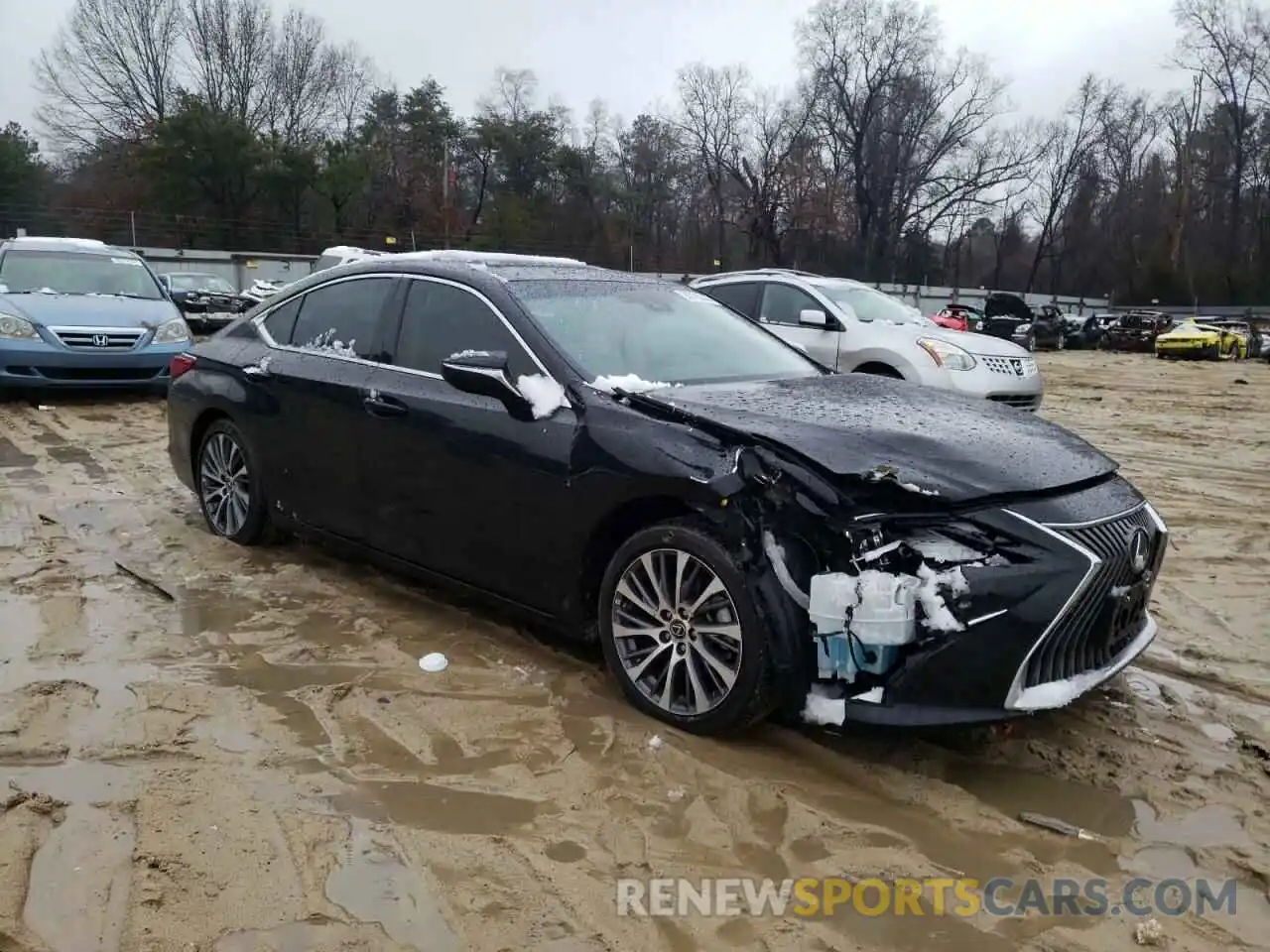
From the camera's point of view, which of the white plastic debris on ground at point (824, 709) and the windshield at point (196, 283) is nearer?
the white plastic debris on ground at point (824, 709)

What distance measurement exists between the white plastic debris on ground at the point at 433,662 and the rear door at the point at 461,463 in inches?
12.7

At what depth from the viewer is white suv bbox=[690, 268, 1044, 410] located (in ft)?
30.2

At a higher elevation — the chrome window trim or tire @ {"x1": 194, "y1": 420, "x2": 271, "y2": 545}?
the chrome window trim

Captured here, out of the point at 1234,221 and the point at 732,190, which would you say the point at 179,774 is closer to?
the point at 732,190

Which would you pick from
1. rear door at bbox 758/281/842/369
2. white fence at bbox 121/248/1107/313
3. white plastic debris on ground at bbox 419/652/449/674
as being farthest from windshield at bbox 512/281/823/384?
white fence at bbox 121/248/1107/313

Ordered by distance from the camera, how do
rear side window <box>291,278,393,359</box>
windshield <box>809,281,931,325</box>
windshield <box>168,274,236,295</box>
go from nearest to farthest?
rear side window <box>291,278,393,359</box> < windshield <box>809,281,931,325</box> < windshield <box>168,274,236,295</box>

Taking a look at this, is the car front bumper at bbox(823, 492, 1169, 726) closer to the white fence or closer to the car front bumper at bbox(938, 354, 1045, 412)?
the car front bumper at bbox(938, 354, 1045, 412)

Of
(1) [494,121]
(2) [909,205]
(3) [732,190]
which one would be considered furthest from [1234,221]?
(1) [494,121]

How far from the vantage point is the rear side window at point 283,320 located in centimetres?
520

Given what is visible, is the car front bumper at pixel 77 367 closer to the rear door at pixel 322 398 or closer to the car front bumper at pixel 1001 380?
the rear door at pixel 322 398

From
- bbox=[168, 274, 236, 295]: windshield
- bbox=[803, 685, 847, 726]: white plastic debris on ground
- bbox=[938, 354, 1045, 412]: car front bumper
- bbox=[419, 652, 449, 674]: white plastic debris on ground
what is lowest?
bbox=[419, 652, 449, 674]: white plastic debris on ground

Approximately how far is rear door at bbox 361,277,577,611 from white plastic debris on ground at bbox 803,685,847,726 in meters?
1.01

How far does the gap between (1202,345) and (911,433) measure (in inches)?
1152

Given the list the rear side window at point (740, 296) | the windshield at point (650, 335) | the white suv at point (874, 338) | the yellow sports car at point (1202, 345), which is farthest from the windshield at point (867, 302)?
the yellow sports car at point (1202, 345)
